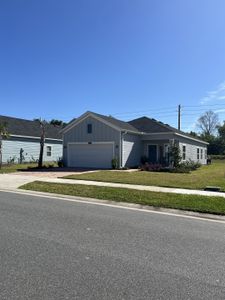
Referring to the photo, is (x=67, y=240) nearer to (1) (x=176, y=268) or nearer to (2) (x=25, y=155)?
(1) (x=176, y=268)

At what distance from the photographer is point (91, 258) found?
5293 mm

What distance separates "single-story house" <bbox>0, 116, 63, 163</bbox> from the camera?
107 ft

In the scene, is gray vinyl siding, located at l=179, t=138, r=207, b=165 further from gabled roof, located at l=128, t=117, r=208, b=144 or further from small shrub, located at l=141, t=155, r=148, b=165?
small shrub, located at l=141, t=155, r=148, b=165

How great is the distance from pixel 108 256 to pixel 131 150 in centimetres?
2331

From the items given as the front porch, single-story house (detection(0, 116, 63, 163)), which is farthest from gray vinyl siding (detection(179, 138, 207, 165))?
single-story house (detection(0, 116, 63, 163))

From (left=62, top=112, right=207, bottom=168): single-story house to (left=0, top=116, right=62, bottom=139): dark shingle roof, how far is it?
6.93 m

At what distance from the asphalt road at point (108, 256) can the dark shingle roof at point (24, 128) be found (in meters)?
26.3

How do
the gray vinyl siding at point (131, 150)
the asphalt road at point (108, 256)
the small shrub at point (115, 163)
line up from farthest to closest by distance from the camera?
the gray vinyl siding at point (131, 150), the small shrub at point (115, 163), the asphalt road at point (108, 256)

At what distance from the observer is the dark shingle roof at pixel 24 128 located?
34088mm

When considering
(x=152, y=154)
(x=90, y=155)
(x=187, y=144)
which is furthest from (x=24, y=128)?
(x=187, y=144)

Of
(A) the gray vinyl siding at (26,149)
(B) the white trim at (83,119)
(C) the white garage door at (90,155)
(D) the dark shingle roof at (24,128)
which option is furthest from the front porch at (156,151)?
(D) the dark shingle roof at (24,128)

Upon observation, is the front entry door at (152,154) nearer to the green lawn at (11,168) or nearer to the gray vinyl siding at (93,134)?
the gray vinyl siding at (93,134)

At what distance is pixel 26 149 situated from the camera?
35.0 metres

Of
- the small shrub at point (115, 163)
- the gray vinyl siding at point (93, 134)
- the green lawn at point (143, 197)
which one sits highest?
the gray vinyl siding at point (93, 134)
